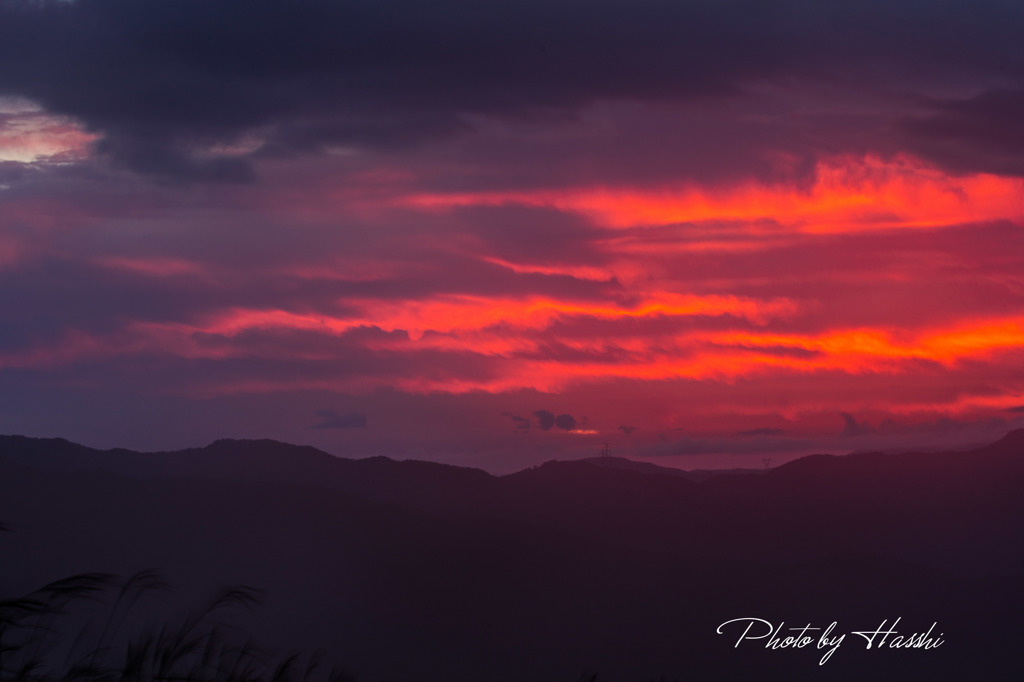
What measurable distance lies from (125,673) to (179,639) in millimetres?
724

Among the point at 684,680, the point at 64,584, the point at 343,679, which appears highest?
the point at 64,584

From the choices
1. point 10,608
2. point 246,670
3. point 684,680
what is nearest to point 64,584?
point 10,608

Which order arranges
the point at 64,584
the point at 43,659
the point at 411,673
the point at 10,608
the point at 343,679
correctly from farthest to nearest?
the point at 411,673
the point at 343,679
the point at 43,659
the point at 64,584
the point at 10,608

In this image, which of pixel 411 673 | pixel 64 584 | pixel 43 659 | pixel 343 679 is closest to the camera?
pixel 64 584

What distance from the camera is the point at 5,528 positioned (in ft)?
32.1

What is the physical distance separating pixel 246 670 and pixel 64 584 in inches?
89.5

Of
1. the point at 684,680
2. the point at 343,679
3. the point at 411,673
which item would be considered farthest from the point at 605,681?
the point at 343,679

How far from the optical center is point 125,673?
33.7 ft

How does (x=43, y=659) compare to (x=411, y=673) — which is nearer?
(x=43, y=659)

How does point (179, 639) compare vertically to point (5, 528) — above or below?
below

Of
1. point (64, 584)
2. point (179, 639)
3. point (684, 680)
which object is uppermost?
point (64, 584)

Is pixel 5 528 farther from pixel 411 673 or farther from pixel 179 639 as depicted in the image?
pixel 411 673

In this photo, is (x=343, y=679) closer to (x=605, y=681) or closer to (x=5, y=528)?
(x=5, y=528)

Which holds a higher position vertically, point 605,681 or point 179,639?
point 179,639
